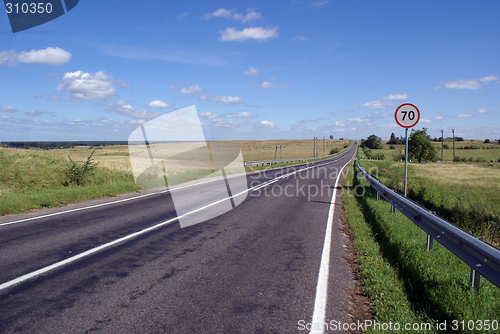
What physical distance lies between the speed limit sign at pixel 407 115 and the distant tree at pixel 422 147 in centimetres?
6388

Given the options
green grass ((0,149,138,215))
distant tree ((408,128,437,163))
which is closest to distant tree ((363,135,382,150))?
distant tree ((408,128,437,163))

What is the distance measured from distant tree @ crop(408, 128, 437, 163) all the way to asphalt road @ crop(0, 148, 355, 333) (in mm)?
66348

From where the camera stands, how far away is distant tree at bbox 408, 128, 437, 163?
63.8m

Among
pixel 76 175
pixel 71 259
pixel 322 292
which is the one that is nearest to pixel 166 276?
pixel 71 259

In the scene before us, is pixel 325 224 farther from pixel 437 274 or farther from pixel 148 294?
pixel 148 294

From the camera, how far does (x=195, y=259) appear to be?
5.07 metres

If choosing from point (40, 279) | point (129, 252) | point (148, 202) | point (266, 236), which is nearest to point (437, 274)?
point (266, 236)

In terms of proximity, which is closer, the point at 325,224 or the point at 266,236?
the point at 266,236

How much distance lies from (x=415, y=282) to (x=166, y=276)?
364 cm

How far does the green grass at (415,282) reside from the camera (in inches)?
131

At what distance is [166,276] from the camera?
4.37 metres

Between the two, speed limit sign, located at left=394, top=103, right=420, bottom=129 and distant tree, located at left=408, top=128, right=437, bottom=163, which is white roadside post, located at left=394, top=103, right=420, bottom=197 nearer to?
speed limit sign, located at left=394, top=103, right=420, bottom=129

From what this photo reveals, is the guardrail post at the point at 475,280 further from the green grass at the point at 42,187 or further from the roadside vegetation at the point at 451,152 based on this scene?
Result: the roadside vegetation at the point at 451,152

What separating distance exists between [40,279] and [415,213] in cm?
691
